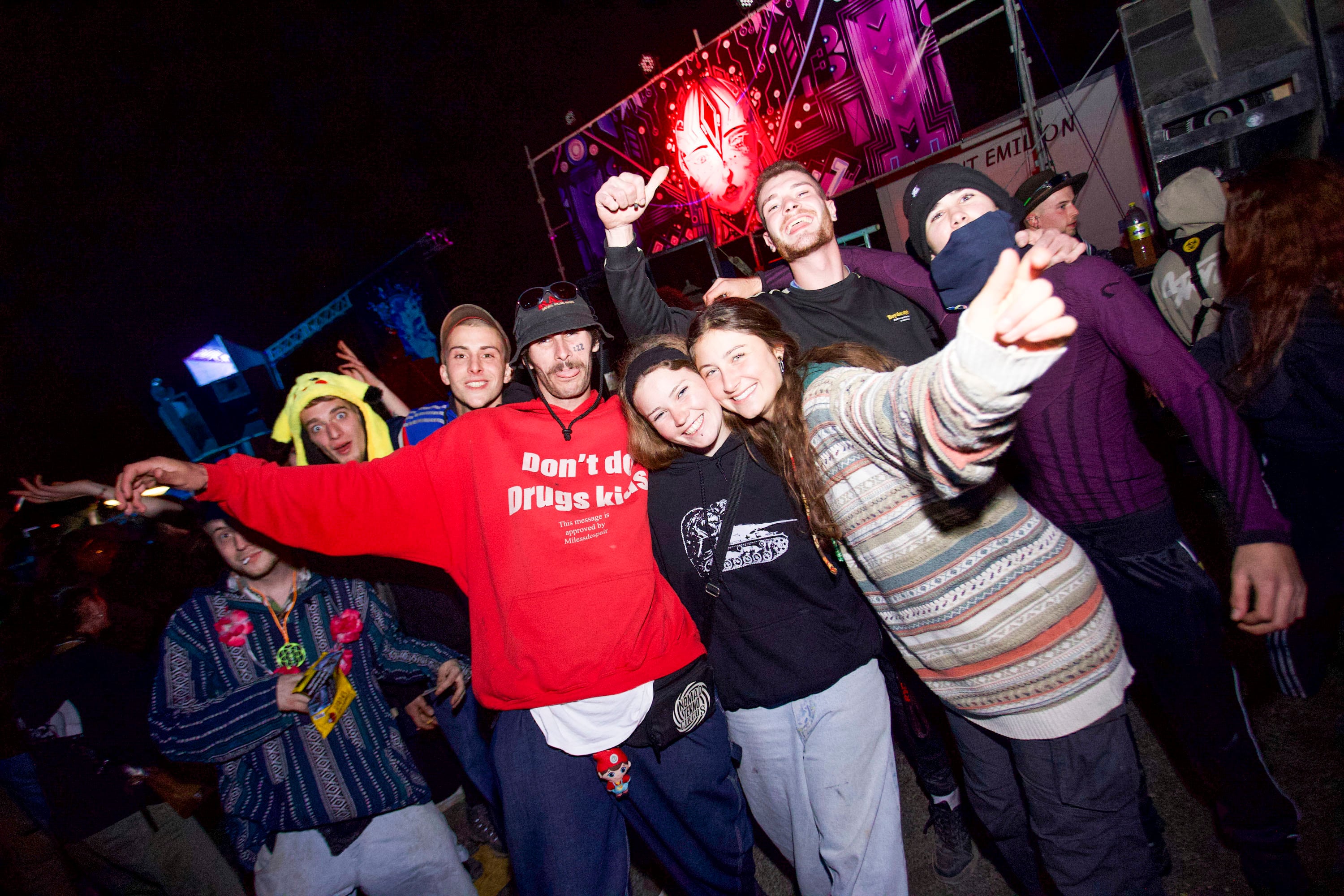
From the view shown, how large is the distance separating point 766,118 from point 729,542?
8466mm

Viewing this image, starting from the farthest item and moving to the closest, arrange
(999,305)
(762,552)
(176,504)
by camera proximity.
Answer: (176,504)
(762,552)
(999,305)

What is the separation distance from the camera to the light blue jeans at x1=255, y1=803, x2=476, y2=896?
2.32 meters

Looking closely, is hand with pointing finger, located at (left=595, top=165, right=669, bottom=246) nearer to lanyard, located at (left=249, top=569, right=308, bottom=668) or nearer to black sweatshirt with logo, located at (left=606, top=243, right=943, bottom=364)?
black sweatshirt with logo, located at (left=606, top=243, right=943, bottom=364)

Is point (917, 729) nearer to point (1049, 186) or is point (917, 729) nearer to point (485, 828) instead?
point (485, 828)

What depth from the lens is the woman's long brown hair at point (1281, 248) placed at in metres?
2.05

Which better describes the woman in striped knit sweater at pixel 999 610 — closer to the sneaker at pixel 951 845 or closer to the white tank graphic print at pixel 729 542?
the white tank graphic print at pixel 729 542

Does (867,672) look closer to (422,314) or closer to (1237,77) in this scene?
(1237,77)

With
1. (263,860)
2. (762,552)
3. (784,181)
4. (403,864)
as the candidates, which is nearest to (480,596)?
(762,552)

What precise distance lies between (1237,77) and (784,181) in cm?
508

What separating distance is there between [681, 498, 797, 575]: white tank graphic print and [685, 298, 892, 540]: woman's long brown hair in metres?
0.17

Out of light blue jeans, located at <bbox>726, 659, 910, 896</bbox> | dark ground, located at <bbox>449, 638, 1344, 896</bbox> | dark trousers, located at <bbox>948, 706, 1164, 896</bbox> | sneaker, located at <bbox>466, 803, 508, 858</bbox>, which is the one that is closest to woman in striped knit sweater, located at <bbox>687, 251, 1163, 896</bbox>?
dark trousers, located at <bbox>948, 706, 1164, 896</bbox>

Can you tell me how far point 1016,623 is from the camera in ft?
4.96

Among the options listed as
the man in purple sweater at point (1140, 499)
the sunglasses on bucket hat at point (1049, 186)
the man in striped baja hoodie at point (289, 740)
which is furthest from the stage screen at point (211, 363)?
the man in purple sweater at point (1140, 499)

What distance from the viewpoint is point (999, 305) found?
0.93 meters
